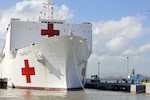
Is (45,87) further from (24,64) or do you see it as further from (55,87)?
(24,64)

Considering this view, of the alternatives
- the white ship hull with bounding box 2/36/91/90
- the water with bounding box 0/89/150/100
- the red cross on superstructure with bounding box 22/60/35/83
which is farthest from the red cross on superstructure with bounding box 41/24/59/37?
the water with bounding box 0/89/150/100

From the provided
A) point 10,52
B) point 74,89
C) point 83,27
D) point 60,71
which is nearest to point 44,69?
point 60,71

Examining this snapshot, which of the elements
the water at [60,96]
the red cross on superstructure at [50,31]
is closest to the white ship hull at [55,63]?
the water at [60,96]

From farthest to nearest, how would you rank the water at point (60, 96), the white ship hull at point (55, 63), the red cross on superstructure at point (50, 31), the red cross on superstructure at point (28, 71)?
1. the red cross on superstructure at point (50, 31)
2. the red cross on superstructure at point (28, 71)
3. the white ship hull at point (55, 63)
4. the water at point (60, 96)

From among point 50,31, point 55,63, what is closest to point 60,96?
point 55,63

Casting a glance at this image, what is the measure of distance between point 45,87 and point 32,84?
1.14 metres

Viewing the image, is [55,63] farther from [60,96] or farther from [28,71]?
[60,96]

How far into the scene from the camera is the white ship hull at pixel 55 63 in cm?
2036

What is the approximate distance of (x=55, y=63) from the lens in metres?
20.6

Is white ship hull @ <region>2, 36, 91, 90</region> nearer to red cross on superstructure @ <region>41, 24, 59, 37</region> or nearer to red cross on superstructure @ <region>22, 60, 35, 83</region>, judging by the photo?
red cross on superstructure @ <region>22, 60, 35, 83</region>

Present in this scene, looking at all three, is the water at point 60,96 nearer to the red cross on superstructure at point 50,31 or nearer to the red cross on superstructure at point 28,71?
the red cross on superstructure at point 28,71

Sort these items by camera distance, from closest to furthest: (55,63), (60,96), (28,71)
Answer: (60,96)
(55,63)
(28,71)

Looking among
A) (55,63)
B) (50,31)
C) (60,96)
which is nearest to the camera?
(60,96)

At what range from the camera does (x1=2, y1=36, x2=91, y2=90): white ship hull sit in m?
20.4
